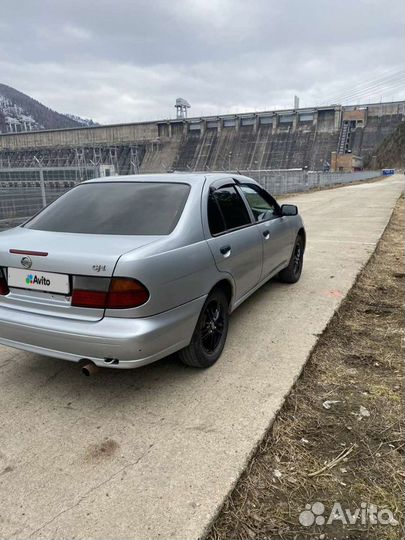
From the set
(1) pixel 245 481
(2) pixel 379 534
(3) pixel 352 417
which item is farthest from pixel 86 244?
(2) pixel 379 534

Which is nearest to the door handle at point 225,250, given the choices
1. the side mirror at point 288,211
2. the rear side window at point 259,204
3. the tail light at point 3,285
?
the rear side window at point 259,204

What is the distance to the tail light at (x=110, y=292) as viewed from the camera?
237cm

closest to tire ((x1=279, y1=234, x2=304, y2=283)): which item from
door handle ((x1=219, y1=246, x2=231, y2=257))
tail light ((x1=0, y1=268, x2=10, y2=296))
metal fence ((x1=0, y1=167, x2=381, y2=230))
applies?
door handle ((x1=219, y1=246, x2=231, y2=257))

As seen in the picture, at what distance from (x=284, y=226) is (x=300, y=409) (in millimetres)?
2597

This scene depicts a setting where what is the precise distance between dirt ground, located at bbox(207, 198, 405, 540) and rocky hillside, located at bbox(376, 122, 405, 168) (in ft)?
276

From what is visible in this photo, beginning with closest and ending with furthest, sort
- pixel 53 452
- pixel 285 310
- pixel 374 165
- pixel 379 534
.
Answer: pixel 379 534 < pixel 53 452 < pixel 285 310 < pixel 374 165

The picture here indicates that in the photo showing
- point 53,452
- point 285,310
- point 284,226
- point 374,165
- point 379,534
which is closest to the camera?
point 379,534

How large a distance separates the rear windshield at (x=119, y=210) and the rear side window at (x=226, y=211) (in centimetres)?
27

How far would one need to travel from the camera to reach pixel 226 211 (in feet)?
11.6

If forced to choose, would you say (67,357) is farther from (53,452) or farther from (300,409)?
(300,409)

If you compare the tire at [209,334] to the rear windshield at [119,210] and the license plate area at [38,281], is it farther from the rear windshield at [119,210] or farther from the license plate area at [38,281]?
the license plate area at [38,281]

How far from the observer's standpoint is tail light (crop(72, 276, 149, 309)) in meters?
2.37

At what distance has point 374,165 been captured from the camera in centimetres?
7806

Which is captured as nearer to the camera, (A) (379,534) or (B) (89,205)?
(A) (379,534)
